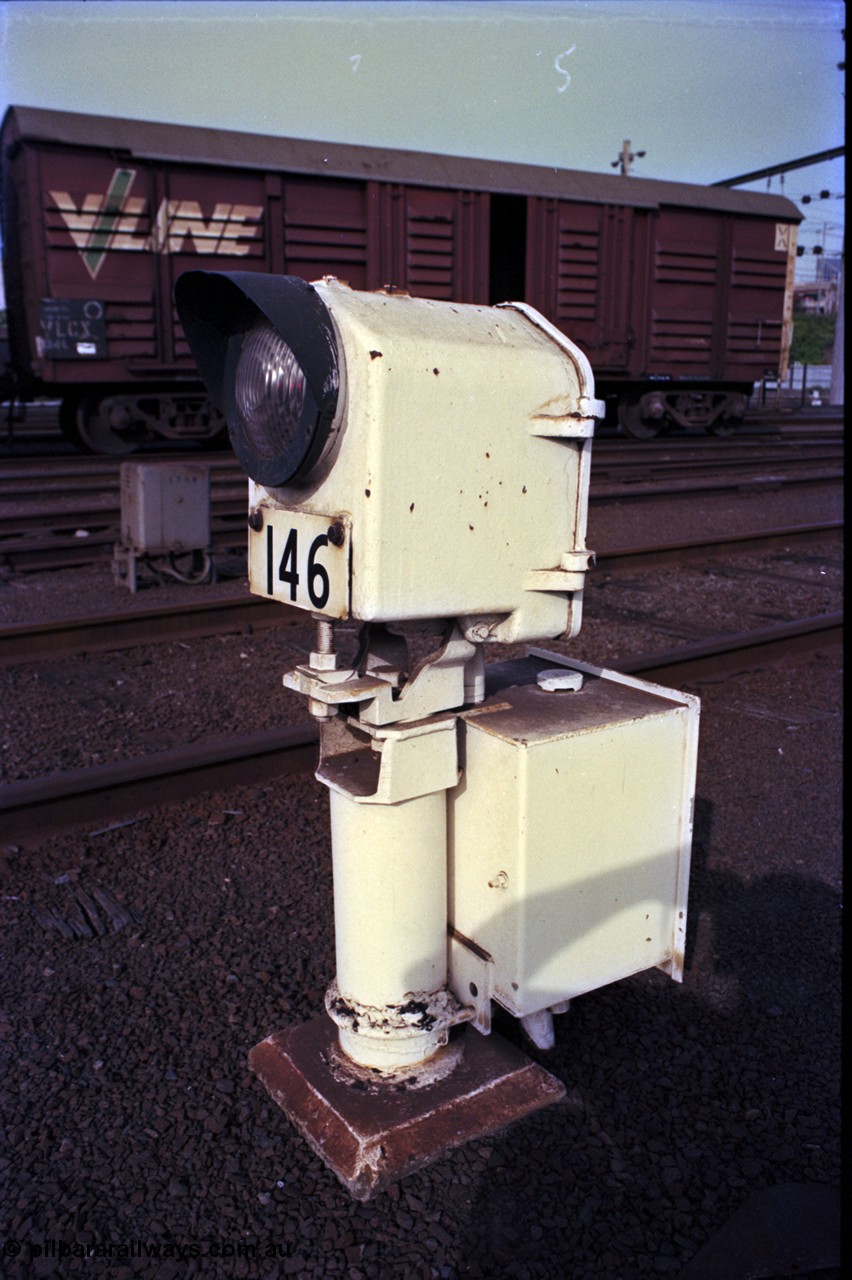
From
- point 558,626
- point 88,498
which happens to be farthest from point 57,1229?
point 88,498

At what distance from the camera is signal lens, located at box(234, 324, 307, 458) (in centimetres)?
173

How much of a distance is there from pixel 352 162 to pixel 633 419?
19.2 ft

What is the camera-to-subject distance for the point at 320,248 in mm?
12688

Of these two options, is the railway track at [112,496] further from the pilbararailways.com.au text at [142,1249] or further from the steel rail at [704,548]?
the pilbararailways.com.au text at [142,1249]

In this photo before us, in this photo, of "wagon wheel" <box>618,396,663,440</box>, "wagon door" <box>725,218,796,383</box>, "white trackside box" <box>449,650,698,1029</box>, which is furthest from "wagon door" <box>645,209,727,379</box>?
"white trackside box" <box>449,650,698,1029</box>

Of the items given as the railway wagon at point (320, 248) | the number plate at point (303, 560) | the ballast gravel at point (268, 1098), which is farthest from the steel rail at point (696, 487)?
the number plate at point (303, 560)

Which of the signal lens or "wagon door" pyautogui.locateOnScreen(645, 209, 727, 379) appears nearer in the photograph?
the signal lens

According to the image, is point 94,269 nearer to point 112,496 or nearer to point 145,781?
point 112,496

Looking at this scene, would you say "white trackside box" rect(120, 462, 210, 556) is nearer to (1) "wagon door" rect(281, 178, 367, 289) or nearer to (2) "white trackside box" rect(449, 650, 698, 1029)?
(2) "white trackside box" rect(449, 650, 698, 1029)

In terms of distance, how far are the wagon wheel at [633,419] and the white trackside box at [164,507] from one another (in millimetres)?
10746

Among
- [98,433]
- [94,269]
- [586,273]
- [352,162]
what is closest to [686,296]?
[586,273]

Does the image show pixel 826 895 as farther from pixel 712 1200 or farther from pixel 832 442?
pixel 832 442

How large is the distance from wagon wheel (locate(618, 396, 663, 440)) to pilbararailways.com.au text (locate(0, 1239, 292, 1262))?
49.8 feet

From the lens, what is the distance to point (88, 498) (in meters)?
9.41
